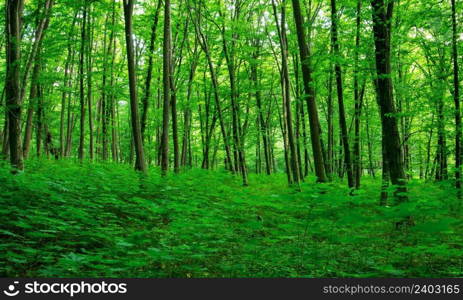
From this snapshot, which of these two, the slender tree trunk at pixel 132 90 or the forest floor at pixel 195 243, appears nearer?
the forest floor at pixel 195 243

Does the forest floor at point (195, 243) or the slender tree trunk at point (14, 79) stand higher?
the slender tree trunk at point (14, 79)

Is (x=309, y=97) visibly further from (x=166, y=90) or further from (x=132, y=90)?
(x=132, y=90)

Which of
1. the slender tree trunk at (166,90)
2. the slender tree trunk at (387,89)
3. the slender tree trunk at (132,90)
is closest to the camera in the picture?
the slender tree trunk at (387,89)

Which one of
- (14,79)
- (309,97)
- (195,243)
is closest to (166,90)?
(309,97)

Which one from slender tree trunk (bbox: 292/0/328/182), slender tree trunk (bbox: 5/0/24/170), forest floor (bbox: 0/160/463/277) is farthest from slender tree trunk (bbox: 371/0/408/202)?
slender tree trunk (bbox: 5/0/24/170)

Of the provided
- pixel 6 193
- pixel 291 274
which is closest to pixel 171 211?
pixel 6 193

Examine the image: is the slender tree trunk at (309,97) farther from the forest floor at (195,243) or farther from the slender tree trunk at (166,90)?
the slender tree trunk at (166,90)

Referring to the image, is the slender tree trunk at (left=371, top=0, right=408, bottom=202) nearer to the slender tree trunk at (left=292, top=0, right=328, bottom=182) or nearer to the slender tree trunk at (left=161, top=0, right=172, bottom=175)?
the slender tree trunk at (left=292, top=0, right=328, bottom=182)

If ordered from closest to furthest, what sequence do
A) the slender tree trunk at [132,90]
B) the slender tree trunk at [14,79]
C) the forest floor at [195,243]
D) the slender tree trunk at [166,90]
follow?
the forest floor at [195,243] → the slender tree trunk at [14,79] → the slender tree trunk at [132,90] → the slender tree trunk at [166,90]

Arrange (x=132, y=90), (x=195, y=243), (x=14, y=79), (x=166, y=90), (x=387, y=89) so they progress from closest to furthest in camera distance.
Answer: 1. (x=195, y=243)
2. (x=14, y=79)
3. (x=387, y=89)
4. (x=132, y=90)
5. (x=166, y=90)

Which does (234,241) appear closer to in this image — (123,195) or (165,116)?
(123,195)

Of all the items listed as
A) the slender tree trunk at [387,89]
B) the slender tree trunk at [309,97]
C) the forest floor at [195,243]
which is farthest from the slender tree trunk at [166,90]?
the slender tree trunk at [387,89]

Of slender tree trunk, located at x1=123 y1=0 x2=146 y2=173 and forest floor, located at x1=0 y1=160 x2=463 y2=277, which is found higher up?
slender tree trunk, located at x1=123 y1=0 x2=146 y2=173

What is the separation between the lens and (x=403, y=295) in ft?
10.5
